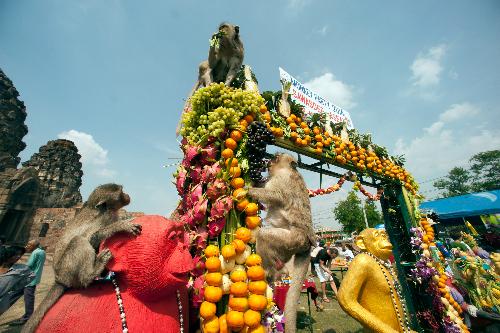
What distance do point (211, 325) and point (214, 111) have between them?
6.23 ft

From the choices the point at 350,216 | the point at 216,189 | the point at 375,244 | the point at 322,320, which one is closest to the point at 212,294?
the point at 216,189

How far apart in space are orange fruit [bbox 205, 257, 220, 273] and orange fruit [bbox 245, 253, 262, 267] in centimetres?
29

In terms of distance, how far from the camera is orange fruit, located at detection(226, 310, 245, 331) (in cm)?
187

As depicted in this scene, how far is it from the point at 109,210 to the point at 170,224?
856 millimetres

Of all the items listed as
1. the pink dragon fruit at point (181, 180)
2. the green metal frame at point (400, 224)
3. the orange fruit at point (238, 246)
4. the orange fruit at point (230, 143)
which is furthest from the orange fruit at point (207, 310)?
the green metal frame at point (400, 224)

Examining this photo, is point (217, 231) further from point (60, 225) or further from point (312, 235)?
point (60, 225)

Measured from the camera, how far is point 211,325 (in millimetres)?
1856

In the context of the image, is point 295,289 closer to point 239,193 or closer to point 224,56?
point 239,193

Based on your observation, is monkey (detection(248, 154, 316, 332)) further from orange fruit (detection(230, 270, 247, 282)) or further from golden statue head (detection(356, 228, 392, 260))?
golden statue head (detection(356, 228, 392, 260))

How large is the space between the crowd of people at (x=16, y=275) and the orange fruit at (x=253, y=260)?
5396mm

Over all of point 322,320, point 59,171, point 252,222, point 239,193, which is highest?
point 59,171

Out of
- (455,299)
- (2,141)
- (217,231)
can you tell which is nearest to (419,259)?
(455,299)

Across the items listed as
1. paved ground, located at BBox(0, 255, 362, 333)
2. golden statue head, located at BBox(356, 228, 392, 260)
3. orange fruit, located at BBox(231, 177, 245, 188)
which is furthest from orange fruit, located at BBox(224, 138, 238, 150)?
paved ground, located at BBox(0, 255, 362, 333)

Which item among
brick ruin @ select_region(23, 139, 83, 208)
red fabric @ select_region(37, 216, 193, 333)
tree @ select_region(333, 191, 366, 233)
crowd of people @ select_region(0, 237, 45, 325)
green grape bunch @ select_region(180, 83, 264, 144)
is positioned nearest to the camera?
red fabric @ select_region(37, 216, 193, 333)
